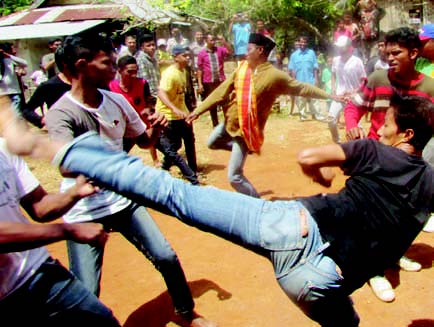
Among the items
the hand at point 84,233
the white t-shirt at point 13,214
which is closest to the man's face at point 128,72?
the white t-shirt at point 13,214

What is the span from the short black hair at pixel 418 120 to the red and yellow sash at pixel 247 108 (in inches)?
102

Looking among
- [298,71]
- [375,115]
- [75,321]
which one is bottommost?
A: [298,71]

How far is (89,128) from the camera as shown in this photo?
274cm

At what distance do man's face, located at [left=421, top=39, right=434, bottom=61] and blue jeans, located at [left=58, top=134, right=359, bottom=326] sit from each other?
245cm

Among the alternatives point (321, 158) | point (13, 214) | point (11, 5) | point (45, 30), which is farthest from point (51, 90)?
point (11, 5)

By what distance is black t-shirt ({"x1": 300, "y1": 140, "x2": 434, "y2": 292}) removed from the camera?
81.8 inches

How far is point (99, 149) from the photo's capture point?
209cm

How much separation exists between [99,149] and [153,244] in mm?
938

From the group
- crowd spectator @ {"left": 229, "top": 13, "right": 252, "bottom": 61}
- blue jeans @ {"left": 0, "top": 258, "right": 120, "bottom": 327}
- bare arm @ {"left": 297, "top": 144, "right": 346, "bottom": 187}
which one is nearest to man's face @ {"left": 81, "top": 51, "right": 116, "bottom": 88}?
blue jeans @ {"left": 0, "top": 258, "right": 120, "bottom": 327}

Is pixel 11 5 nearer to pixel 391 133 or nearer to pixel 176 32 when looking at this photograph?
pixel 176 32

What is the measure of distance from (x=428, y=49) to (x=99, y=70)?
2725mm

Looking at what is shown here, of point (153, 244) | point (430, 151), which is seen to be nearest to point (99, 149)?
point (153, 244)

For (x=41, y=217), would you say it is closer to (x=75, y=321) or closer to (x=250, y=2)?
(x=75, y=321)

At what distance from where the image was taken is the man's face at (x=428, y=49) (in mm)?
3860
